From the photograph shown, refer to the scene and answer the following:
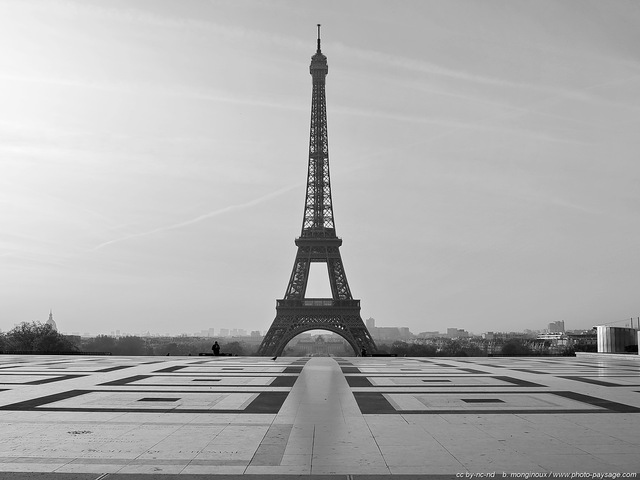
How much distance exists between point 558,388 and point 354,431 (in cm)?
831

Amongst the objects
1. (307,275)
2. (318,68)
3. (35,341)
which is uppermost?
(318,68)

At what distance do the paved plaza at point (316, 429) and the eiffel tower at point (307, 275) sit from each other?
4554cm

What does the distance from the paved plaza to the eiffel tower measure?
1793 inches

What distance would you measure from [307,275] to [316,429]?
58873mm

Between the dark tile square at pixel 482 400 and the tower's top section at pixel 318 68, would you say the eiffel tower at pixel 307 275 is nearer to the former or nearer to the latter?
the tower's top section at pixel 318 68

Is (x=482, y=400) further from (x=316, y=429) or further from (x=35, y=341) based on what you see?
(x=35, y=341)

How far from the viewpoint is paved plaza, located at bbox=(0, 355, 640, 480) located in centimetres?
685

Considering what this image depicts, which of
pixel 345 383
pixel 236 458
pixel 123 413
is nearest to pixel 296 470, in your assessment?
pixel 236 458

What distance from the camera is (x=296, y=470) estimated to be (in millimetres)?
6605

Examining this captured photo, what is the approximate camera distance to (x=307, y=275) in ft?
223

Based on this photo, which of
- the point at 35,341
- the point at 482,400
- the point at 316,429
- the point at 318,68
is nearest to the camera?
the point at 316,429

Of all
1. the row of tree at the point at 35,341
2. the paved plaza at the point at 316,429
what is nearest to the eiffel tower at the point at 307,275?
the row of tree at the point at 35,341

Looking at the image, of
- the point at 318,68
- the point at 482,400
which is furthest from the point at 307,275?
the point at 482,400

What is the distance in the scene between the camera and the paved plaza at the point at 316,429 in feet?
22.5
